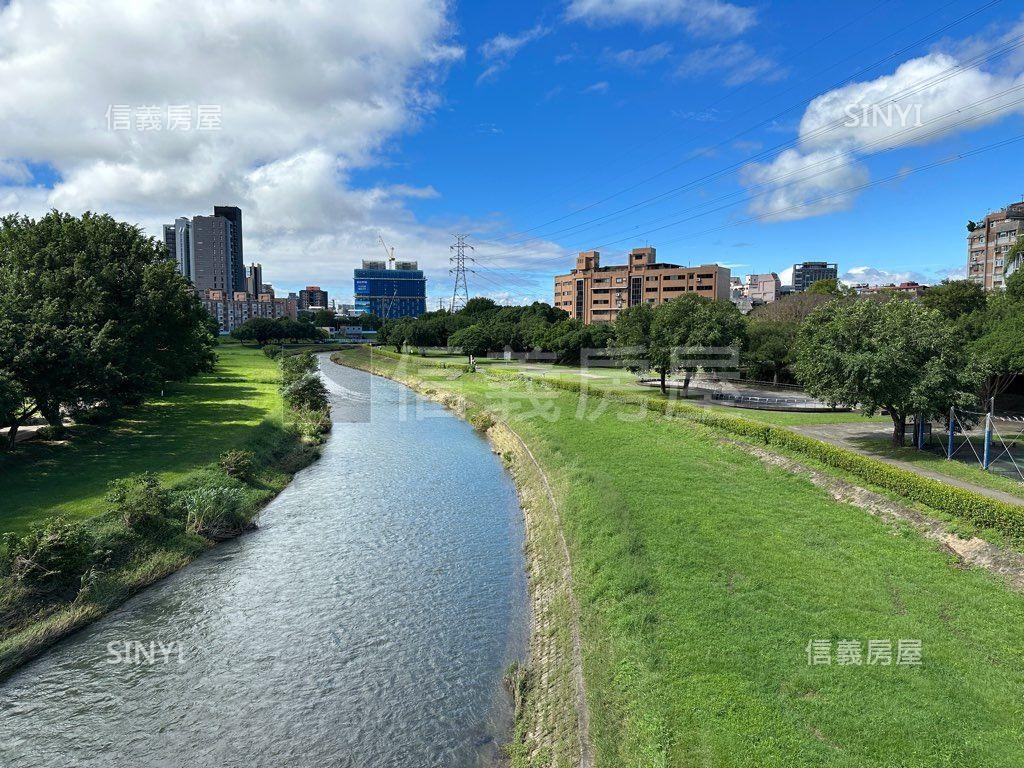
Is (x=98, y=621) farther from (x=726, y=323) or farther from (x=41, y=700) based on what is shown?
(x=726, y=323)

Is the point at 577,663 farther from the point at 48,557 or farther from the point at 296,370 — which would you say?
the point at 296,370

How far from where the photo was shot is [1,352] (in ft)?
65.6

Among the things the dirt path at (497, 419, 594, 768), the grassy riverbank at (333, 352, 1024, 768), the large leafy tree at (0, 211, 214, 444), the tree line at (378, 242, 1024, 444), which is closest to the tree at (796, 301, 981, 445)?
the tree line at (378, 242, 1024, 444)

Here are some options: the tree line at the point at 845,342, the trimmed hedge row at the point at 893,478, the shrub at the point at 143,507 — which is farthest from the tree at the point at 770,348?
the shrub at the point at 143,507

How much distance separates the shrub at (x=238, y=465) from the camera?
23484mm

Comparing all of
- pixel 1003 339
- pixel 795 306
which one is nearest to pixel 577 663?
pixel 1003 339

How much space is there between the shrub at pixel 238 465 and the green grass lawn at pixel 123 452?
766mm

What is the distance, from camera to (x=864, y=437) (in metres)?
25.5

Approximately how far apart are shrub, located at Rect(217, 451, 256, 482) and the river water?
285 cm

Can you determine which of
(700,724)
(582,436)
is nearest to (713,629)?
(700,724)

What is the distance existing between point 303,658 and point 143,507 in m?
7.97

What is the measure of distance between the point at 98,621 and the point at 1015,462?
29160 millimetres

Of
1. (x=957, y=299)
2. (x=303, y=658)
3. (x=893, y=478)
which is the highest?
(x=957, y=299)

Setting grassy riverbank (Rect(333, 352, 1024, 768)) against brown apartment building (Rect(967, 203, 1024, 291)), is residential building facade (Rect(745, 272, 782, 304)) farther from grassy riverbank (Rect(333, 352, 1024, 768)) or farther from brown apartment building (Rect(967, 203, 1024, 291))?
grassy riverbank (Rect(333, 352, 1024, 768))
